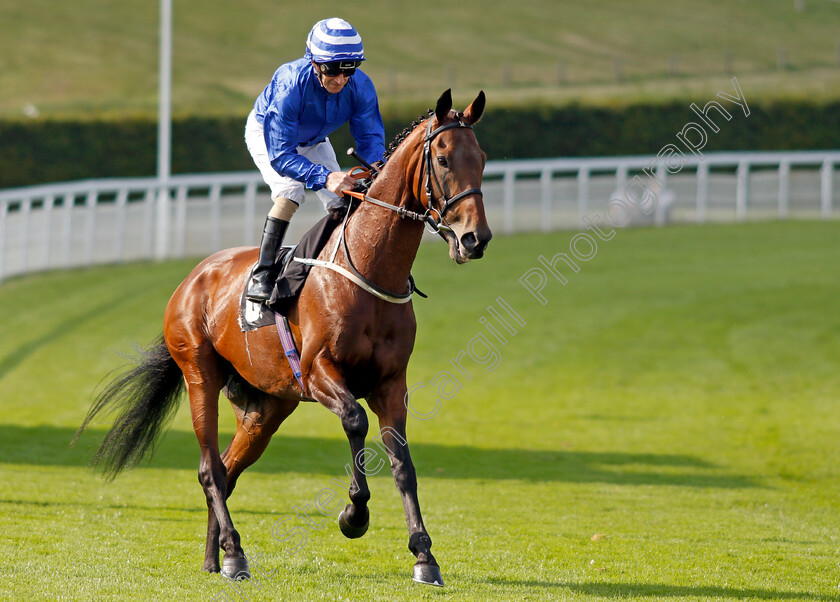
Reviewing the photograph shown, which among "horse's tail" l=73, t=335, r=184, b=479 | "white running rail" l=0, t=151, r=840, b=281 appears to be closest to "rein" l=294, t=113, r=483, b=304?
"horse's tail" l=73, t=335, r=184, b=479

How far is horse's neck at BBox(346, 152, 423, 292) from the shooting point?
4.75 metres

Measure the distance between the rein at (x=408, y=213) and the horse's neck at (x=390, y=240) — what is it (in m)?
0.03

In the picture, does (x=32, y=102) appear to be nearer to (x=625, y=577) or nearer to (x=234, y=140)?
(x=234, y=140)

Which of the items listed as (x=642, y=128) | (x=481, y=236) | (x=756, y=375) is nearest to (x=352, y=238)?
(x=481, y=236)

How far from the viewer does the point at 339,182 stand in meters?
4.89

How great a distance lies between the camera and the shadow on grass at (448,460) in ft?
27.9

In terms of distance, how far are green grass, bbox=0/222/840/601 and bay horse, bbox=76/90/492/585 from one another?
0.37 metres

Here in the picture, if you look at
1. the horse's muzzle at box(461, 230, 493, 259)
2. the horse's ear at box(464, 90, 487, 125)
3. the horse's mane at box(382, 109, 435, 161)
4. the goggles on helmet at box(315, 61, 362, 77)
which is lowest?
the horse's muzzle at box(461, 230, 493, 259)

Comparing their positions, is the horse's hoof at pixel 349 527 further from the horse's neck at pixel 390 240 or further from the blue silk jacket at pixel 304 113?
the blue silk jacket at pixel 304 113

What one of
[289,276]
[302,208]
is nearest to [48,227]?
[302,208]

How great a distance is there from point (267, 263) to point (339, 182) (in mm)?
575

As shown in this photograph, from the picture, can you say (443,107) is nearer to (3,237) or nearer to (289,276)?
(289,276)

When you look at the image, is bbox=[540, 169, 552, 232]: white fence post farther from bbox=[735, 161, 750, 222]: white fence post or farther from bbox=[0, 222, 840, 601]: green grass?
bbox=[735, 161, 750, 222]: white fence post

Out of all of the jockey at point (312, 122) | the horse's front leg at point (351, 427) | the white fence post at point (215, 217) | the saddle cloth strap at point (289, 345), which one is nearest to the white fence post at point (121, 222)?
the white fence post at point (215, 217)
